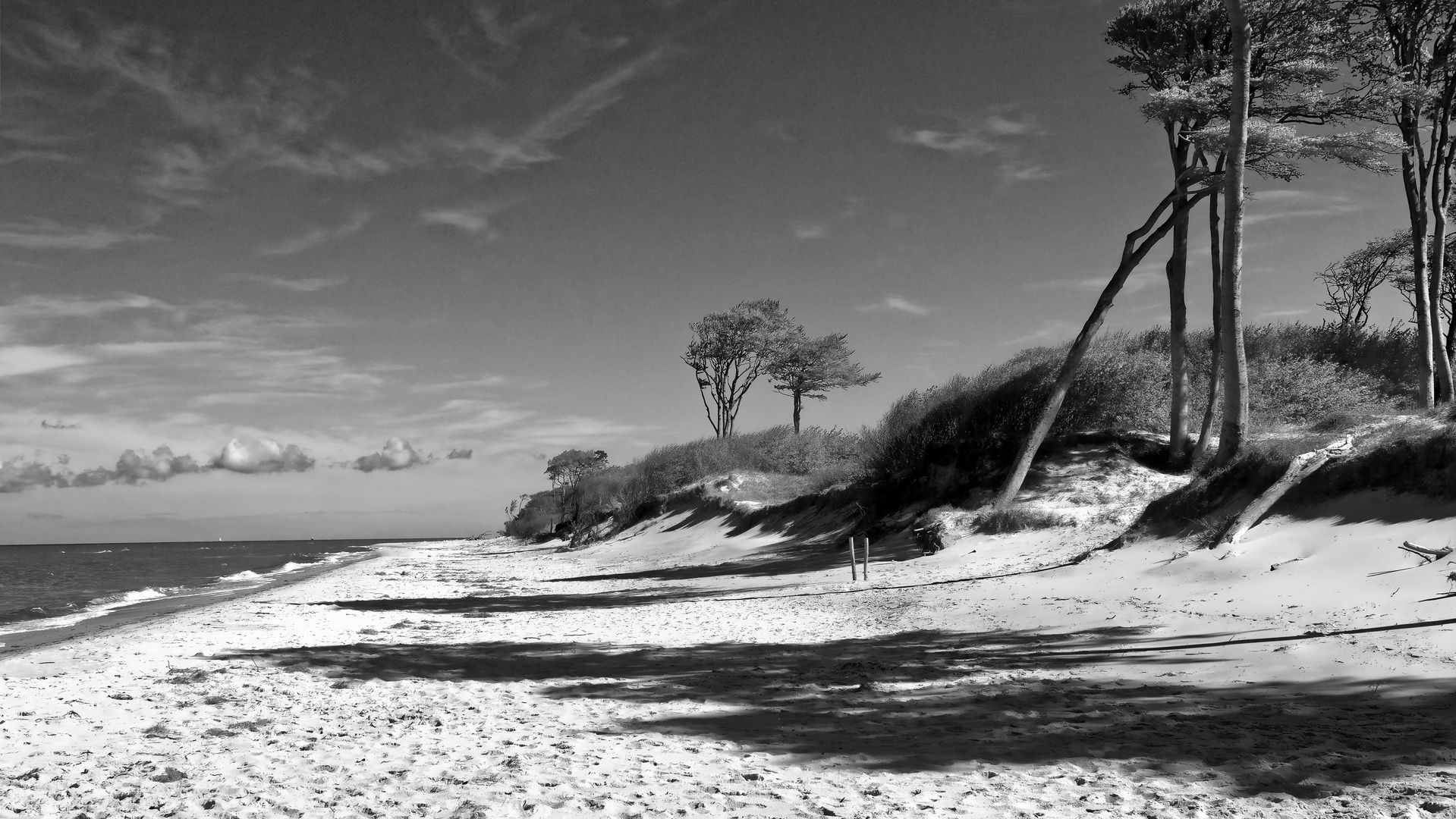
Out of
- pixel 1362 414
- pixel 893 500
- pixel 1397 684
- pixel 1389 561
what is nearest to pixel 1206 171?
pixel 1362 414

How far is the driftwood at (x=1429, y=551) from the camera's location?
9000 mm

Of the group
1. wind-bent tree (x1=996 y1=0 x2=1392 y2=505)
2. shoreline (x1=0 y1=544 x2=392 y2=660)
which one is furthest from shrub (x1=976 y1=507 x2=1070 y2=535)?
shoreline (x1=0 y1=544 x2=392 y2=660)

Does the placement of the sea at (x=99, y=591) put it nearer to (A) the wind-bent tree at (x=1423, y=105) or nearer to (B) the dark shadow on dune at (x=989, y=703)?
(B) the dark shadow on dune at (x=989, y=703)

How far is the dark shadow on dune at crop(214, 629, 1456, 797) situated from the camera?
5.27 metres

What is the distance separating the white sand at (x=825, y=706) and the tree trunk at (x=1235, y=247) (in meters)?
5.38

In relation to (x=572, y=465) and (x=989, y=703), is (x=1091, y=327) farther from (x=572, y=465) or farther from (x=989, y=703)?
(x=572, y=465)

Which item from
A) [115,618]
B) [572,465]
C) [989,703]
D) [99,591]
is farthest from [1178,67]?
[572,465]

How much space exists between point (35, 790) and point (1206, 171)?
913 inches

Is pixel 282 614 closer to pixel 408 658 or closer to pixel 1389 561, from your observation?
pixel 408 658

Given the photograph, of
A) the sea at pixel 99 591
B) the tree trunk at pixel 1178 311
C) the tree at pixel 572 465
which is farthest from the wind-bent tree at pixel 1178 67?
the tree at pixel 572 465

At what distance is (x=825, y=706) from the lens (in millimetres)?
7098

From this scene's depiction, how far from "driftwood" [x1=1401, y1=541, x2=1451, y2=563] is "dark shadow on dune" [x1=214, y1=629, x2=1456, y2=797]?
9.73 ft

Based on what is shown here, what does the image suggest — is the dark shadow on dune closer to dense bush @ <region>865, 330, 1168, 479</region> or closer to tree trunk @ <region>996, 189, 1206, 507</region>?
tree trunk @ <region>996, 189, 1206, 507</region>

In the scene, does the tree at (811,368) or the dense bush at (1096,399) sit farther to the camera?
the tree at (811,368)
